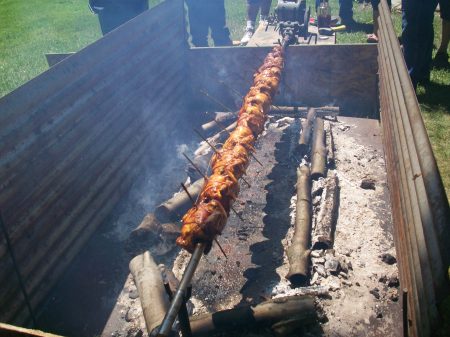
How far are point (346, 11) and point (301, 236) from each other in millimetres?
12474

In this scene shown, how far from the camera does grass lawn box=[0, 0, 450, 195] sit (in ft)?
28.0

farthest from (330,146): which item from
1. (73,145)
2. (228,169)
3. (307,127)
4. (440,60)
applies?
(440,60)

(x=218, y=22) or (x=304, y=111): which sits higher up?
(x=218, y=22)

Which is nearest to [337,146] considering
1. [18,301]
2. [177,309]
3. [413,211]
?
[413,211]

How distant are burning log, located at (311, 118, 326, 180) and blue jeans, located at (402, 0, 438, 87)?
341 cm

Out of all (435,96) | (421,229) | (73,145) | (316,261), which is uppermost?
(421,229)

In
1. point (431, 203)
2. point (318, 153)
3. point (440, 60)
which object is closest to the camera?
point (431, 203)

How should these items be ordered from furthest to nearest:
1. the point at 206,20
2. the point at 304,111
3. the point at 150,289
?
the point at 206,20 < the point at 304,111 < the point at 150,289

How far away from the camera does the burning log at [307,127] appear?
769cm

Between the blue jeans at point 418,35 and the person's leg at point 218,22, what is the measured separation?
5.81m

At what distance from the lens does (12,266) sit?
446 cm

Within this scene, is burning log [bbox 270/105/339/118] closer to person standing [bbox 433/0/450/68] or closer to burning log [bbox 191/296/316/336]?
person standing [bbox 433/0/450/68]

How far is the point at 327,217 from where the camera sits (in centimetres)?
579

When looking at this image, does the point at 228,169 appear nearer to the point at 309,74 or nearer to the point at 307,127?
the point at 307,127
